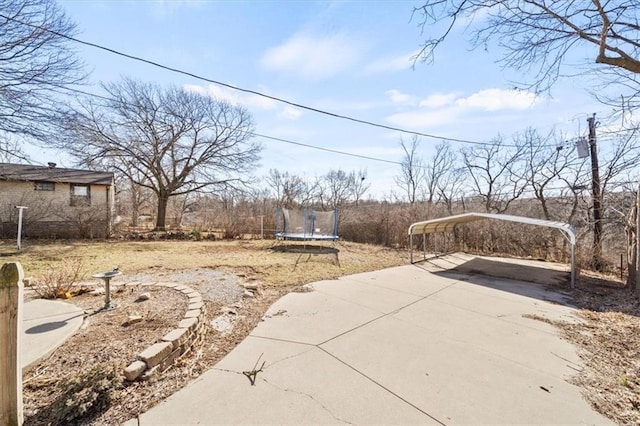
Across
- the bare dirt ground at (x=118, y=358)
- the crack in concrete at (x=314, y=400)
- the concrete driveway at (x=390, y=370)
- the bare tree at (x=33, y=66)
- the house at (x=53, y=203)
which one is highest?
the bare tree at (x=33, y=66)

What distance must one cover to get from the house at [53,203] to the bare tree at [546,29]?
15300 millimetres

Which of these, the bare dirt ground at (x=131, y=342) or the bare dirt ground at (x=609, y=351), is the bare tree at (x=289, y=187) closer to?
the bare dirt ground at (x=131, y=342)

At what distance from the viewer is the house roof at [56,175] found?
12.3 metres

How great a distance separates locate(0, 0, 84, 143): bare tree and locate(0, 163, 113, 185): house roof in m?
5.58

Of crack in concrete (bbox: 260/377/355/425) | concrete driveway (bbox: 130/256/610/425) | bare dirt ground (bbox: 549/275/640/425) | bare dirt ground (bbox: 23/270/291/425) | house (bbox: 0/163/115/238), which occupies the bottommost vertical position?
bare dirt ground (bbox: 549/275/640/425)

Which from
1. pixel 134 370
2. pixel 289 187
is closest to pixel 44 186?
pixel 289 187

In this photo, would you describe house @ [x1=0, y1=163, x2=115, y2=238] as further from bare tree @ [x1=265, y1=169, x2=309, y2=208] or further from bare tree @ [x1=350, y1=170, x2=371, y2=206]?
bare tree @ [x1=350, y1=170, x2=371, y2=206]

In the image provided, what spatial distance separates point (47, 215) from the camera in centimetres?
1220

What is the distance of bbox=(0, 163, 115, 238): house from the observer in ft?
38.1

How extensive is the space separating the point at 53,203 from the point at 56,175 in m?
1.90

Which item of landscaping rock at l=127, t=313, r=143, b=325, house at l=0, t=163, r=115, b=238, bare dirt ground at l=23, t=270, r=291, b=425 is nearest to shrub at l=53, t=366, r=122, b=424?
bare dirt ground at l=23, t=270, r=291, b=425

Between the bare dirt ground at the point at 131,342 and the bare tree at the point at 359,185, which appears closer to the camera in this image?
the bare dirt ground at the point at 131,342

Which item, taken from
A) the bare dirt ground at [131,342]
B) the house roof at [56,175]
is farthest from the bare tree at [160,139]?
the bare dirt ground at [131,342]

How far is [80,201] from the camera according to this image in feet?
44.6
